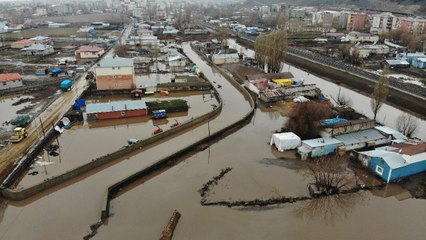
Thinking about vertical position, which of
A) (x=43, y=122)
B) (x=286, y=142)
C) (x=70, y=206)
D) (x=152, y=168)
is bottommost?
(x=70, y=206)

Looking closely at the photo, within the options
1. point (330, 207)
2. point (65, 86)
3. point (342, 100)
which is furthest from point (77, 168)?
point (342, 100)

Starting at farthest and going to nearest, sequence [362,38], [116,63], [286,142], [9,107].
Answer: [362,38] < [116,63] < [9,107] < [286,142]

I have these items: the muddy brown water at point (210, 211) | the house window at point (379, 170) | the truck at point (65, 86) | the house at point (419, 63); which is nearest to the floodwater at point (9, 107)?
the truck at point (65, 86)

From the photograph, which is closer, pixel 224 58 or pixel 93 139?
pixel 93 139

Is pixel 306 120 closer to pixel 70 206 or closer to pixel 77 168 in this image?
pixel 77 168

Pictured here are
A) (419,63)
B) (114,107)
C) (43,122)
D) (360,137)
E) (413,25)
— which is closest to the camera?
(360,137)

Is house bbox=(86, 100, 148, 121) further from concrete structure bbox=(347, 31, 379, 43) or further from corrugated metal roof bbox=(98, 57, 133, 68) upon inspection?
concrete structure bbox=(347, 31, 379, 43)

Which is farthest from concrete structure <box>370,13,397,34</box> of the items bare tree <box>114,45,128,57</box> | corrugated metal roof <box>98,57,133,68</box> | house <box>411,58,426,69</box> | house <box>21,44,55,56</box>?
house <box>21,44,55,56</box>
